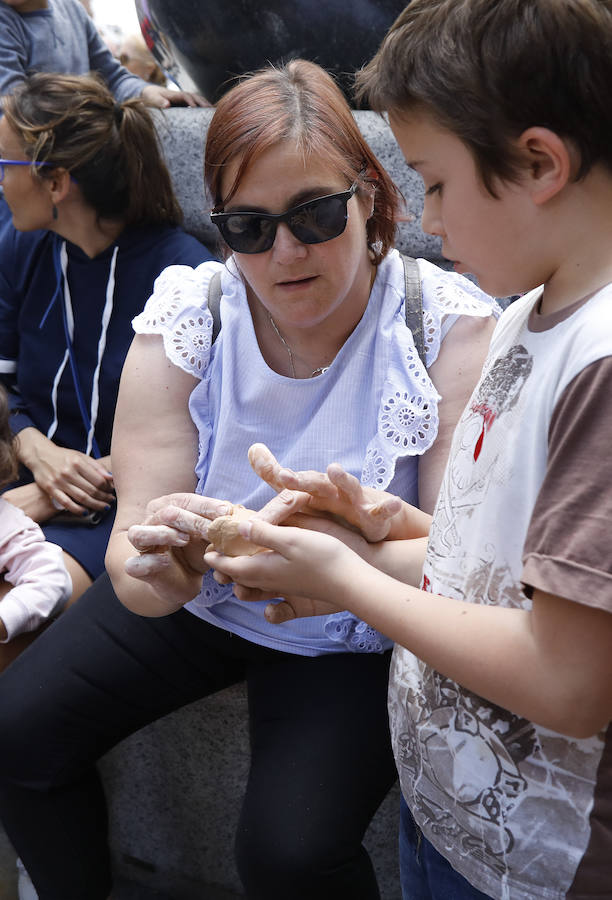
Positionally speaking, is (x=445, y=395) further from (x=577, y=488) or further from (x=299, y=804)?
(x=577, y=488)

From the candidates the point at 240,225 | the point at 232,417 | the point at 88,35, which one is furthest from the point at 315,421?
the point at 88,35

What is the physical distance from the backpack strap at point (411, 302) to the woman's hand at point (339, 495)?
442mm

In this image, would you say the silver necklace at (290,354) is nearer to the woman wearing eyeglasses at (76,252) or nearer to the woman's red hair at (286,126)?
the woman's red hair at (286,126)

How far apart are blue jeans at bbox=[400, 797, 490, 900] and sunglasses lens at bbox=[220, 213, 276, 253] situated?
3.28 feet

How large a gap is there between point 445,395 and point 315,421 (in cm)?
26

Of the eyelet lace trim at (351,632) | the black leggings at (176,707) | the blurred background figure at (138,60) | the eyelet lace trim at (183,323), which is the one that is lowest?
the black leggings at (176,707)

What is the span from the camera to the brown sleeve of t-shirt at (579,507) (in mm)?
797

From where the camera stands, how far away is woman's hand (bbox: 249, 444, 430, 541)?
1287 mm

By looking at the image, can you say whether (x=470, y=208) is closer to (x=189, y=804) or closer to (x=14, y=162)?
(x=189, y=804)

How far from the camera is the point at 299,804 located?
1568mm

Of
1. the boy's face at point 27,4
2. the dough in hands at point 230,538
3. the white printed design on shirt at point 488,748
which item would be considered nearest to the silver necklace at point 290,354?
the dough in hands at point 230,538

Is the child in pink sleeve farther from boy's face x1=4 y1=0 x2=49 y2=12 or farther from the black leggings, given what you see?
boy's face x1=4 y1=0 x2=49 y2=12

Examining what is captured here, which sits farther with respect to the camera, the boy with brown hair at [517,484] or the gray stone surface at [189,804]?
the gray stone surface at [189,804]

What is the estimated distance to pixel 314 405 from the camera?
1760 mm
